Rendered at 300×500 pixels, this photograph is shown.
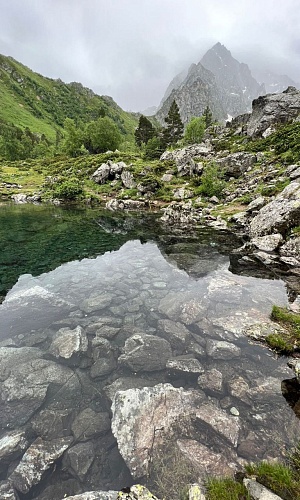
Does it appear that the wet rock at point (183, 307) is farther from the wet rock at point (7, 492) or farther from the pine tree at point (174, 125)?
the pine tree at point (174, 125)

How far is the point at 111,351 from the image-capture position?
8289 millimetres

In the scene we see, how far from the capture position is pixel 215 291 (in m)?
12.8

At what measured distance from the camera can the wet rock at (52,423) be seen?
5574mm

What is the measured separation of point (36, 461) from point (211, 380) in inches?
188

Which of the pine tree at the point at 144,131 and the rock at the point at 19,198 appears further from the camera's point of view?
the pine tree at the point at 144,131

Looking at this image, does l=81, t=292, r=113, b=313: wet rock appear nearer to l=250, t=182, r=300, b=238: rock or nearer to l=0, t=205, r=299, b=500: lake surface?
l=0, t=205, r=299, b=500: lake surface

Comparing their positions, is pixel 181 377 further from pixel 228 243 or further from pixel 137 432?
pixel 228 243

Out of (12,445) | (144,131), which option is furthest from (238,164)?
(144,131)

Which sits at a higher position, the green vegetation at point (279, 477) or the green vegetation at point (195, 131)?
the green vegetation at point (195, 131)

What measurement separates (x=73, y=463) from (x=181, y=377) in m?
3.47

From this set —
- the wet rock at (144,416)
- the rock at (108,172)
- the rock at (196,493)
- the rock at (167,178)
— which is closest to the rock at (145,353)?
the wet rock at (144,416)

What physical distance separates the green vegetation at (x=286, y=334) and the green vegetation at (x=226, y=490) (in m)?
4.92

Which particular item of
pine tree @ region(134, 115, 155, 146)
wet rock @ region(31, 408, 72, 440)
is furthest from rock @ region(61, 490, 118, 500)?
pine tree @ region(134, 115, 155, 146)

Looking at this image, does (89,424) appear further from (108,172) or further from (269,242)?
(108,172)
